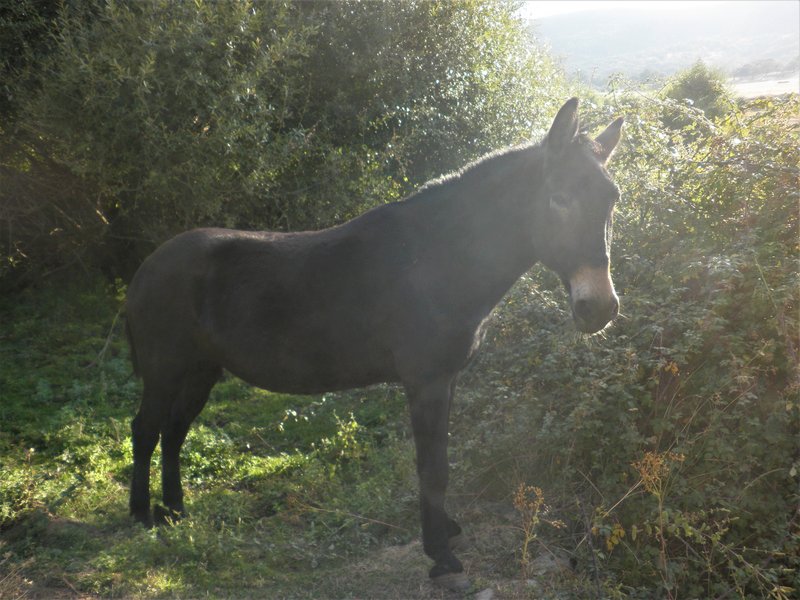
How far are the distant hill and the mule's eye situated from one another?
7.43m

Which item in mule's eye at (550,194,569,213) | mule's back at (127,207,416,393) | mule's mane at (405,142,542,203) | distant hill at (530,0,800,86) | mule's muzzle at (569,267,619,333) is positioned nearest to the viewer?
mule's muzzle at (569,267,619,333)

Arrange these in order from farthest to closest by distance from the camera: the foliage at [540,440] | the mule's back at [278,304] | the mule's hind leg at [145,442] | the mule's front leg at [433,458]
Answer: the mule's hind leg at [145,442] < the mule's back at [278,304] < the mule's front leg at [433,458] < the foliage at [540,440]

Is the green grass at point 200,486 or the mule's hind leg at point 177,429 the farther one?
the mule's hind leg at point 177,429

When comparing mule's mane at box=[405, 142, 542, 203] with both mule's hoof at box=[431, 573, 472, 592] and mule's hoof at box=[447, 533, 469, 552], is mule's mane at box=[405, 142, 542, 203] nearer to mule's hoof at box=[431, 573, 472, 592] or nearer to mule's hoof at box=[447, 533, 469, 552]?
mule's hoof at box=[447, 533, 469, 552]

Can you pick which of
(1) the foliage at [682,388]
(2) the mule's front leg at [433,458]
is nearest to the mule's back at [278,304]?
(2) the mule's front leg at [433,458]

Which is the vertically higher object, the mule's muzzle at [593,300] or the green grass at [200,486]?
the mule's muzzle at [593,300]

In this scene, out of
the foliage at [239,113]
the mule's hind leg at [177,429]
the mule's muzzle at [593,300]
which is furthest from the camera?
the foliage at [239,113]

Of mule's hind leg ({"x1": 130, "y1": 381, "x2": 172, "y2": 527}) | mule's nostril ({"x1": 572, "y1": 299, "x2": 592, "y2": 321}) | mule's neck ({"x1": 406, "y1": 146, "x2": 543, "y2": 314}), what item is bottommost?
mule's hind leg ({"x1": 130, "y1": 381, "x2": 172, "y2": 527})

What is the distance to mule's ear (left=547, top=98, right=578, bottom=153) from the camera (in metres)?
4.01

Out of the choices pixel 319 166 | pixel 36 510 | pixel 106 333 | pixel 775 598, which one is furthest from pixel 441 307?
pixel 106 333

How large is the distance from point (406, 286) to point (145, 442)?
253 centimetres

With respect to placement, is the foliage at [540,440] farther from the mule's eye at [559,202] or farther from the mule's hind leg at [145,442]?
the mule's eye at [559,202]

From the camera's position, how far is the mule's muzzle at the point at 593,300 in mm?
3918

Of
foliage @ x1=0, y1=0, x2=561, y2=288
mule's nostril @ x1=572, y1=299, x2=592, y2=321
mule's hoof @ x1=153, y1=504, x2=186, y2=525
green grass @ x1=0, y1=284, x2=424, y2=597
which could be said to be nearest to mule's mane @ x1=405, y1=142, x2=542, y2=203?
mule's nostril @ x1=572, y1=299, x2=592, y2=321
